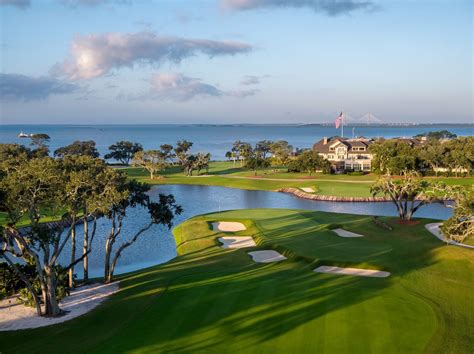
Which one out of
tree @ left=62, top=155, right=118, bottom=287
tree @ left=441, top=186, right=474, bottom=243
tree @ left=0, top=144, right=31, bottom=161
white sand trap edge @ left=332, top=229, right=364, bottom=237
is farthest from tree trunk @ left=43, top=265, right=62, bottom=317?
white sand trap edge @ left=332, top=229, right=364, bottom=237

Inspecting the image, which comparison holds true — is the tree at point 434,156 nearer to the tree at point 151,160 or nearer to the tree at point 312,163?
the tree at point 312,163

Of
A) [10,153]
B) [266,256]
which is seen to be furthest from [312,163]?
[266,256]

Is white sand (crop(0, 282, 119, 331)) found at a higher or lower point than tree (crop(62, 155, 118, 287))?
lower

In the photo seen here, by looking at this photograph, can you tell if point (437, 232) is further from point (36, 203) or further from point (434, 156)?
point (434, 156)

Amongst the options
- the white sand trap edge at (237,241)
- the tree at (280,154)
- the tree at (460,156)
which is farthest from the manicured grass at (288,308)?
the tree at (280,154)

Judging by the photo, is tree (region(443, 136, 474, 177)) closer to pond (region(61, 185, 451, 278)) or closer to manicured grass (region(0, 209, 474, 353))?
pond (region(61, 185, 451, 278))

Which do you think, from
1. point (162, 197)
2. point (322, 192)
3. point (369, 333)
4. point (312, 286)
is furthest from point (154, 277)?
point (322, 192)
